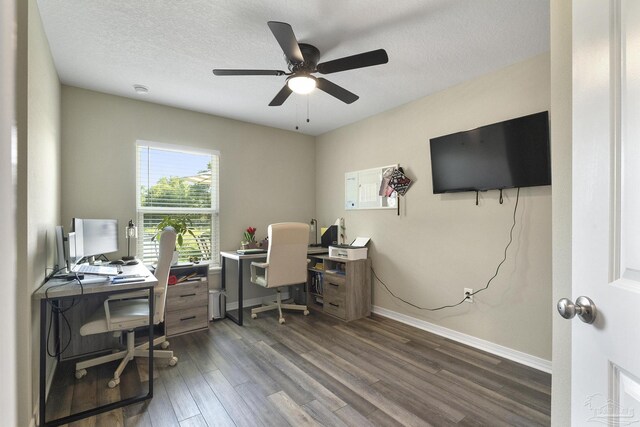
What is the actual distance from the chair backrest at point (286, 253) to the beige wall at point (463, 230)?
2.94ft

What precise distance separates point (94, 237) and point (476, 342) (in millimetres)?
3543

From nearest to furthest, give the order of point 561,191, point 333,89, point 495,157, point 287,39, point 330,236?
1. point 561,191
2. point 287,39
3. point 333,89
4. point 495,157
5. point 330,236

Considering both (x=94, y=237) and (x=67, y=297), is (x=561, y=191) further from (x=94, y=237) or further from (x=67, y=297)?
(x=94, y=237)

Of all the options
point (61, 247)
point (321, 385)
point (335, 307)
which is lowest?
point (321, 385)

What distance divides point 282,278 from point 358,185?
1572 millimetres

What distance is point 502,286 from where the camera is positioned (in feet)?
8.63

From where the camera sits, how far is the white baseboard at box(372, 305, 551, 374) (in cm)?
240

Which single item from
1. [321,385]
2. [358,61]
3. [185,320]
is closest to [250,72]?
[358,61]

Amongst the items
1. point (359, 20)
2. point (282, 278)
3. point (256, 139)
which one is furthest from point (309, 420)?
point (256, 139)

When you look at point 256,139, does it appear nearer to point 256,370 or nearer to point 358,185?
point 358,185

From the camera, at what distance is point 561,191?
3.36 ft

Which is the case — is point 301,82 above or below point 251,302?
above

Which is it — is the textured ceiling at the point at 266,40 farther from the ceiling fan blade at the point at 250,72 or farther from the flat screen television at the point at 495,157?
the flat screen television at the point at 495,157

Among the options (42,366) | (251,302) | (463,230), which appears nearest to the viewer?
(42,366)
